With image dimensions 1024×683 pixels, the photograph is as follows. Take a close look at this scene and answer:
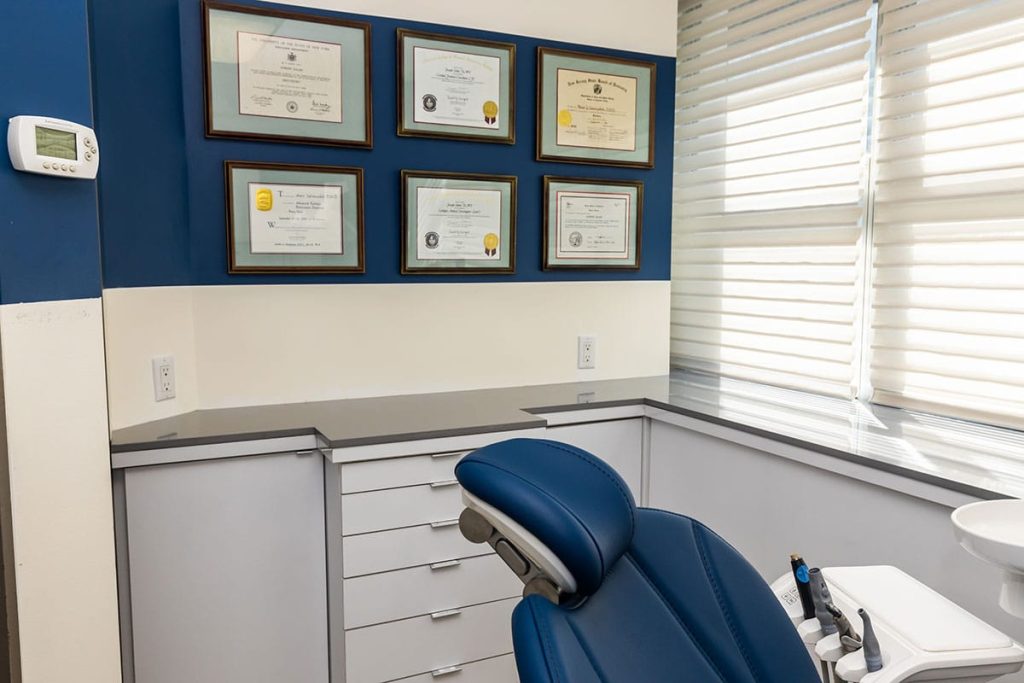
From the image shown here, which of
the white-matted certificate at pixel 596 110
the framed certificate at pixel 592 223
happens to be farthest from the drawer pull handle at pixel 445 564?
the white-matted certificate at pixel 596 110

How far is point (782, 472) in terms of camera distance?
210 centimetres

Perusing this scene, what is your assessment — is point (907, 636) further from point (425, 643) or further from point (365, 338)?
point (365, 338)

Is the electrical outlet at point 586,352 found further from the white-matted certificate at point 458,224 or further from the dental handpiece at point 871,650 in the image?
the dental handpiece at point 871,650

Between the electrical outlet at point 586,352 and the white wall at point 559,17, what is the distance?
3.67 feet

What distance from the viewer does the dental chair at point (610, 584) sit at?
95 centimetres

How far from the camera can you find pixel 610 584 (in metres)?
1.05

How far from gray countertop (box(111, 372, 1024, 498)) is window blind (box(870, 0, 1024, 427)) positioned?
127 millimetres

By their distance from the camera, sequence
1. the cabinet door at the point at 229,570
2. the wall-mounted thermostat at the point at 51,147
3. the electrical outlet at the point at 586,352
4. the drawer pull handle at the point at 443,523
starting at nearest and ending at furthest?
1. the wall-mounted thermostat at the point at 51,147
2. the cabinet door at the point at 229,570
3. the drawer pull handle at the point at 443,523
4. the electrical outlet at the point at 586,352

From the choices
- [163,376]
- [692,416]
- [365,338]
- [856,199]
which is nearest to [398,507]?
[365,338]

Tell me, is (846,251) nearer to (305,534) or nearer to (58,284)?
(305,534)

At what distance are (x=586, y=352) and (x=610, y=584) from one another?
6.14 feet

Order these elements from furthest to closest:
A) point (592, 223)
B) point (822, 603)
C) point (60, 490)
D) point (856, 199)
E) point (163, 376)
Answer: point (592, 223)
point (856, 199)
point (163, 376)
point (60, 490)
point (822, 603)

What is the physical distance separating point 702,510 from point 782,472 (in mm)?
390

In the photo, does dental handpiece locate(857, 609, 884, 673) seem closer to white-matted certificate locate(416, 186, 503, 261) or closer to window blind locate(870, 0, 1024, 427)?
window blind locate(870, 0, 1024, 427)
